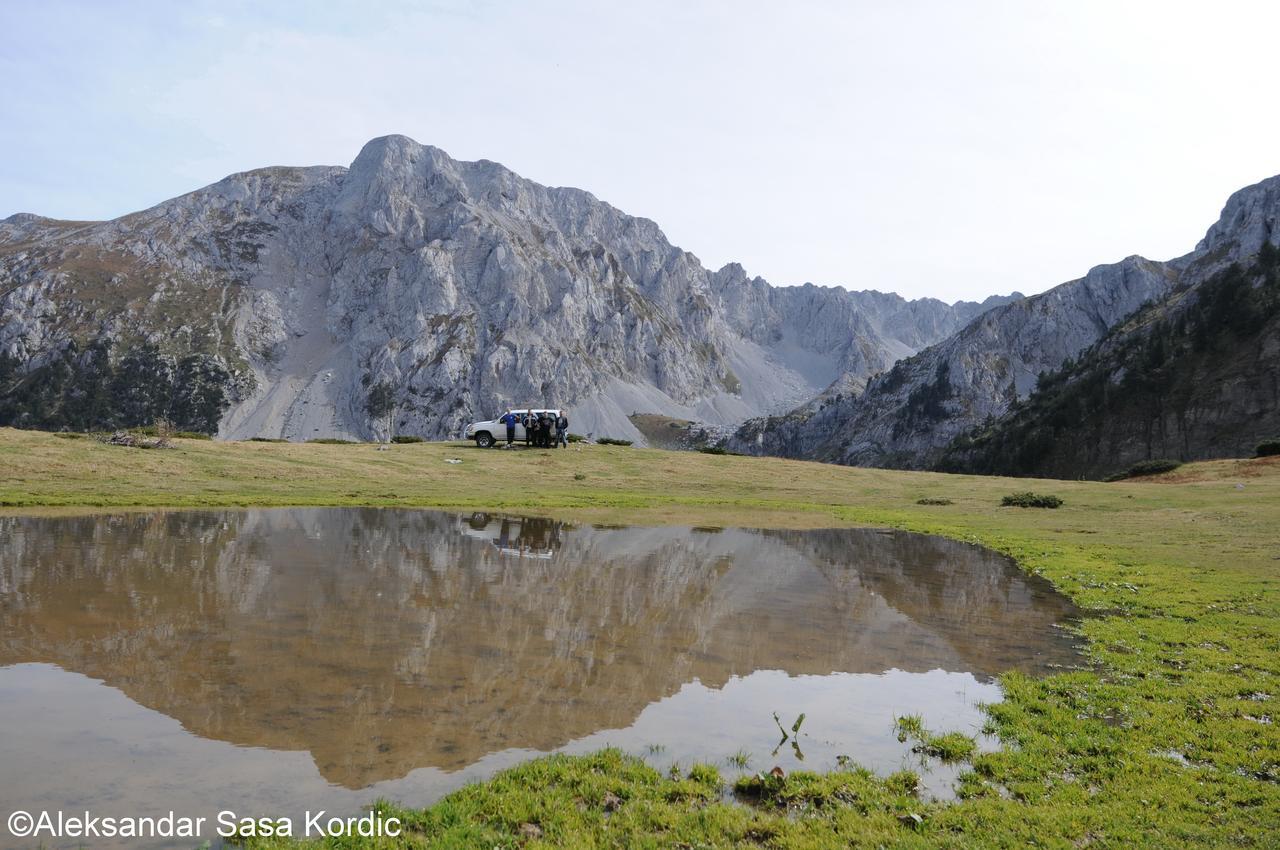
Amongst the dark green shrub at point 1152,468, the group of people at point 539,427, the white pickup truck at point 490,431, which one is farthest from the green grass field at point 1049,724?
the white pickup truck at point 490,431

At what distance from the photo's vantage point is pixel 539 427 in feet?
211

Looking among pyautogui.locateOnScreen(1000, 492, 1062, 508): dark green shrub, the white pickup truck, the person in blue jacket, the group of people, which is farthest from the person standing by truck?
pyautogui.locateOnScreen(1000, 492, 1062, 508): dark green shrub

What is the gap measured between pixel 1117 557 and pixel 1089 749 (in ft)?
69.5

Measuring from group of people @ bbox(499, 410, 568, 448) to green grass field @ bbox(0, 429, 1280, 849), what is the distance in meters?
21.9

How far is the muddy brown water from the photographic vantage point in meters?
8.74

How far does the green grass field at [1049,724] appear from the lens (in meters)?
7.62

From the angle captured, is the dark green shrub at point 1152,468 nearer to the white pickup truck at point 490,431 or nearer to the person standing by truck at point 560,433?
the person standing by truck at point 560,433

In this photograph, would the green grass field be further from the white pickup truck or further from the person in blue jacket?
the white pickup truck

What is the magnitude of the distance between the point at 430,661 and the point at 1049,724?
33.7ft

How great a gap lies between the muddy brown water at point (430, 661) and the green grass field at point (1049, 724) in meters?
0.81

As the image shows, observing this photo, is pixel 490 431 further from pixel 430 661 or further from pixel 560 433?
pixel 430 661

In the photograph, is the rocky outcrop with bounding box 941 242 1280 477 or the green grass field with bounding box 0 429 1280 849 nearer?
the green grass field with bounding box 0 429 1280 849

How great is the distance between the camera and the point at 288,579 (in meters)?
19.0

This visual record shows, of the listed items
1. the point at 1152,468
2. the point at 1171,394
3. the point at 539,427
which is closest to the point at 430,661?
the point at 539,427
